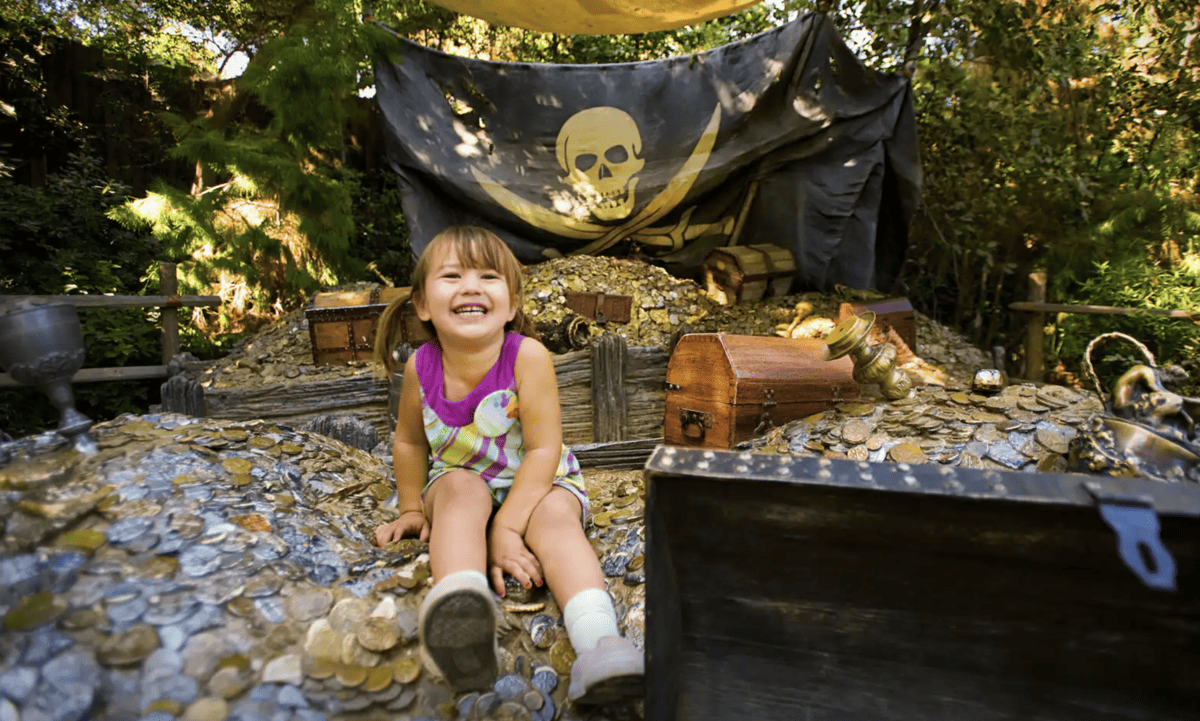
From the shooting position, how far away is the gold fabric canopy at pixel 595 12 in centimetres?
334

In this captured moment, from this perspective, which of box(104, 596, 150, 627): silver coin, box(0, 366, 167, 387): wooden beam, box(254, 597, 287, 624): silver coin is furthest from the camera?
box(0, 366, 167, 387): wooden beam

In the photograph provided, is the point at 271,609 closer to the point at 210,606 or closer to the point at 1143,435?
the point at 210,606

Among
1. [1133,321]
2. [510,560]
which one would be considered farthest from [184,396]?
[1133,321]

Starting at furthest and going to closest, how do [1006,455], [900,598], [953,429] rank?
[953,429] → [1006,455] → [900,598]

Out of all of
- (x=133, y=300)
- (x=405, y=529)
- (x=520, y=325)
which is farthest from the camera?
(x=133, y=300)

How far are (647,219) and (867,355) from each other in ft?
9.14

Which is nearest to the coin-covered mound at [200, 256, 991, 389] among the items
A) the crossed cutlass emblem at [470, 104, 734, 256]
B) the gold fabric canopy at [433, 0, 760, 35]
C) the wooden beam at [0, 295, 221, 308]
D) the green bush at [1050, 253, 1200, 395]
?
the crossed cutlass emblem at [470, 104, 734, 256]

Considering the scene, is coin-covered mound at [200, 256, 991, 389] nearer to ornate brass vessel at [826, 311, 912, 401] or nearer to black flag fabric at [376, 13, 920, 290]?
black flag fabric at [376, 13, 920, 290]

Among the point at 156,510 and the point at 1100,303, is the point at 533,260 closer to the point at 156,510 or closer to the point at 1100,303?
the point at 156,510

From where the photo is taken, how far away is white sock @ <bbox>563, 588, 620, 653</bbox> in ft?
3.91

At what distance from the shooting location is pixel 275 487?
1.66m

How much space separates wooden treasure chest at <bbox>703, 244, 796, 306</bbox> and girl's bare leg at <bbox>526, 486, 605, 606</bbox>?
352 centimetres

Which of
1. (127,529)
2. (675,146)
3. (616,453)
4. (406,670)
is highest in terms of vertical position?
(675,146)

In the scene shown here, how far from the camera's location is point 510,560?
4.60 feet
